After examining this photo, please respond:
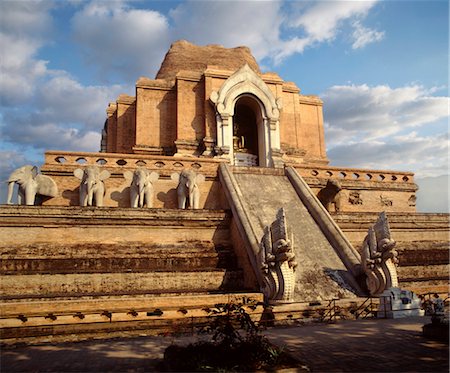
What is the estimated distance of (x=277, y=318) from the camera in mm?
9156

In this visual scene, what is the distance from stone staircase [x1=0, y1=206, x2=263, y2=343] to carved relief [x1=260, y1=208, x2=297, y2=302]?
0.66 metres

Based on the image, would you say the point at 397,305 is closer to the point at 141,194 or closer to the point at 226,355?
the point at 226,355

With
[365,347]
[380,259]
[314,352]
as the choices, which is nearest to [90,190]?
[380,259]

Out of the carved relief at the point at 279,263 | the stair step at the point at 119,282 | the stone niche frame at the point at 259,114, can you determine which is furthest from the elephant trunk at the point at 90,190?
the stone niche frame at the point at 259,114

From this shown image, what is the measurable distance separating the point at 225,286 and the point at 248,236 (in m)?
1.60

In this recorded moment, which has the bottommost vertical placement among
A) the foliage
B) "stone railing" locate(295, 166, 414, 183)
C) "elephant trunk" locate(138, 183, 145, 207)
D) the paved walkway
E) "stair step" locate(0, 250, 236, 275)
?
the paved walkway

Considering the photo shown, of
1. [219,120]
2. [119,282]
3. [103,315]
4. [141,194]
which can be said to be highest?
[219,120]

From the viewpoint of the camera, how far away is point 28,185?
14383 mm

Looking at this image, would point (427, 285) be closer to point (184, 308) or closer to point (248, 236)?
point (248, 236)

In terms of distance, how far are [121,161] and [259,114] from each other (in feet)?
31.9

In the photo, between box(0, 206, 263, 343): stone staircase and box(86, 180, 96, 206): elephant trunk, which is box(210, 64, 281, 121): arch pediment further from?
box(0, 206, 263, 343): stone staircase

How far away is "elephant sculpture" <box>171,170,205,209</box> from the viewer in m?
15.7

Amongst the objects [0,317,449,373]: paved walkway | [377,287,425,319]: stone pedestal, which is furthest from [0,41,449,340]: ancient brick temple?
[0,317,449,373]: paved walkway

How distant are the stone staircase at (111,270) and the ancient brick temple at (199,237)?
30 mm
